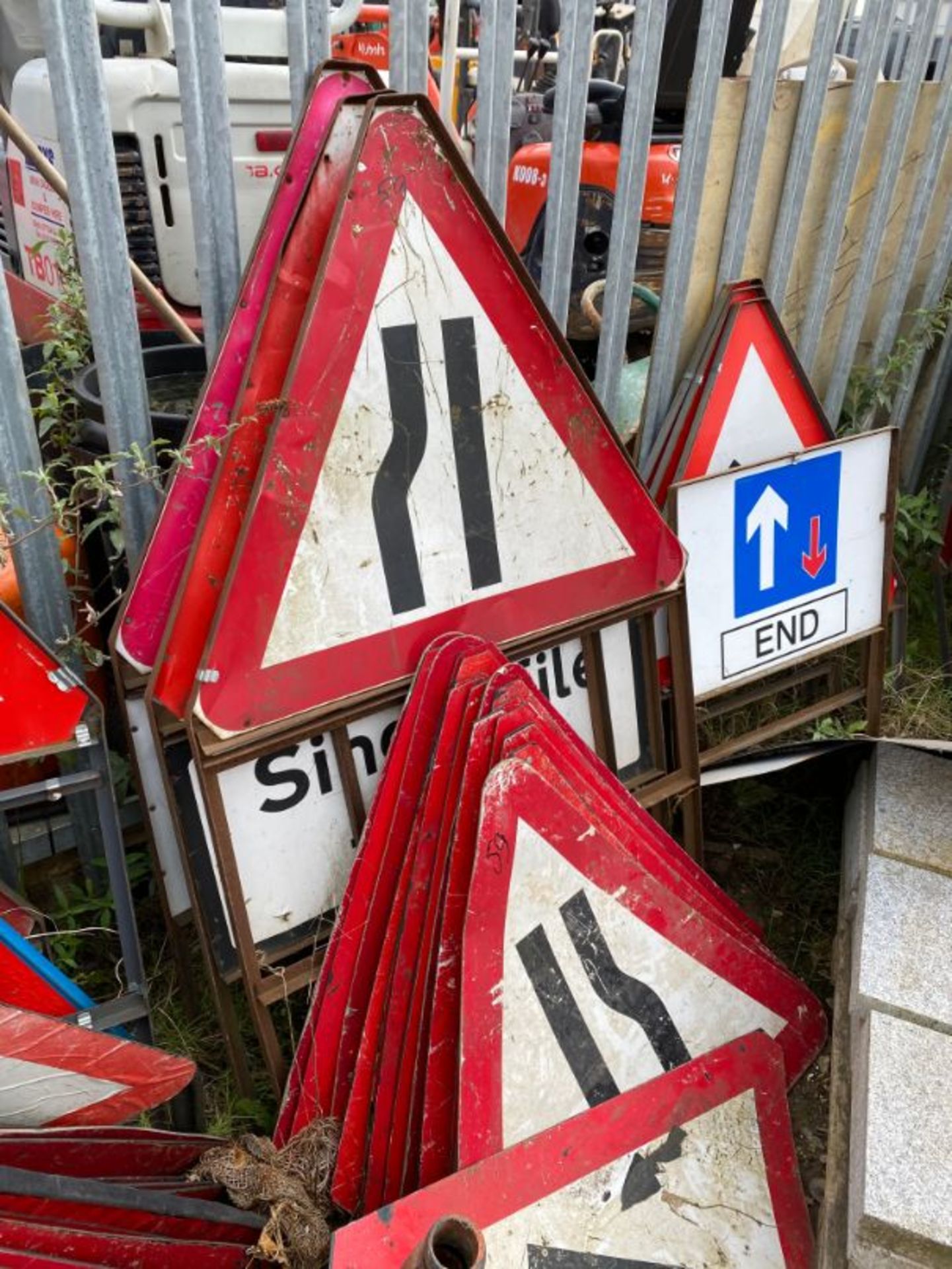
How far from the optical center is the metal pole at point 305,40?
5.73ft

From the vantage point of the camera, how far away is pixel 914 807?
259 cm

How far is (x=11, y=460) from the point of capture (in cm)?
182

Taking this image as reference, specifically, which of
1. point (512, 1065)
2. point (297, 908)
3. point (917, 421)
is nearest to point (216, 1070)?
point (297, 908)

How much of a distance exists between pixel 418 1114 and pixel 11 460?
133 cm

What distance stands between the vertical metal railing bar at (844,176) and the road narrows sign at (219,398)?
5.06 ft

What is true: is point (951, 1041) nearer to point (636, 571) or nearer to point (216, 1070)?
point (636, 571)

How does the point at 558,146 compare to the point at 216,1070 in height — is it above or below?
above

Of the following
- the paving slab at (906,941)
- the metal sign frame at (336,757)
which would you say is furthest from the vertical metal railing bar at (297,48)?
the paving slab at (906,941)

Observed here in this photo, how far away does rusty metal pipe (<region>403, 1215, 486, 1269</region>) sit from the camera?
1.38m

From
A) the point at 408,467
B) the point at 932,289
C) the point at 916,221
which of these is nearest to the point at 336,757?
the point at 408,467

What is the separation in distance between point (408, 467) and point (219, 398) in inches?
13.2

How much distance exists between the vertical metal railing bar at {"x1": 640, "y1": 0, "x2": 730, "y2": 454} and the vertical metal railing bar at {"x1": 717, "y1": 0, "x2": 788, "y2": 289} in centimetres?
10

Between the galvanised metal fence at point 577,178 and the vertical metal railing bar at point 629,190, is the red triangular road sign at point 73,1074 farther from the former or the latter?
the vertical metal railing bar at point 629,190

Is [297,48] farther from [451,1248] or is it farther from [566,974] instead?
[451,1248]
